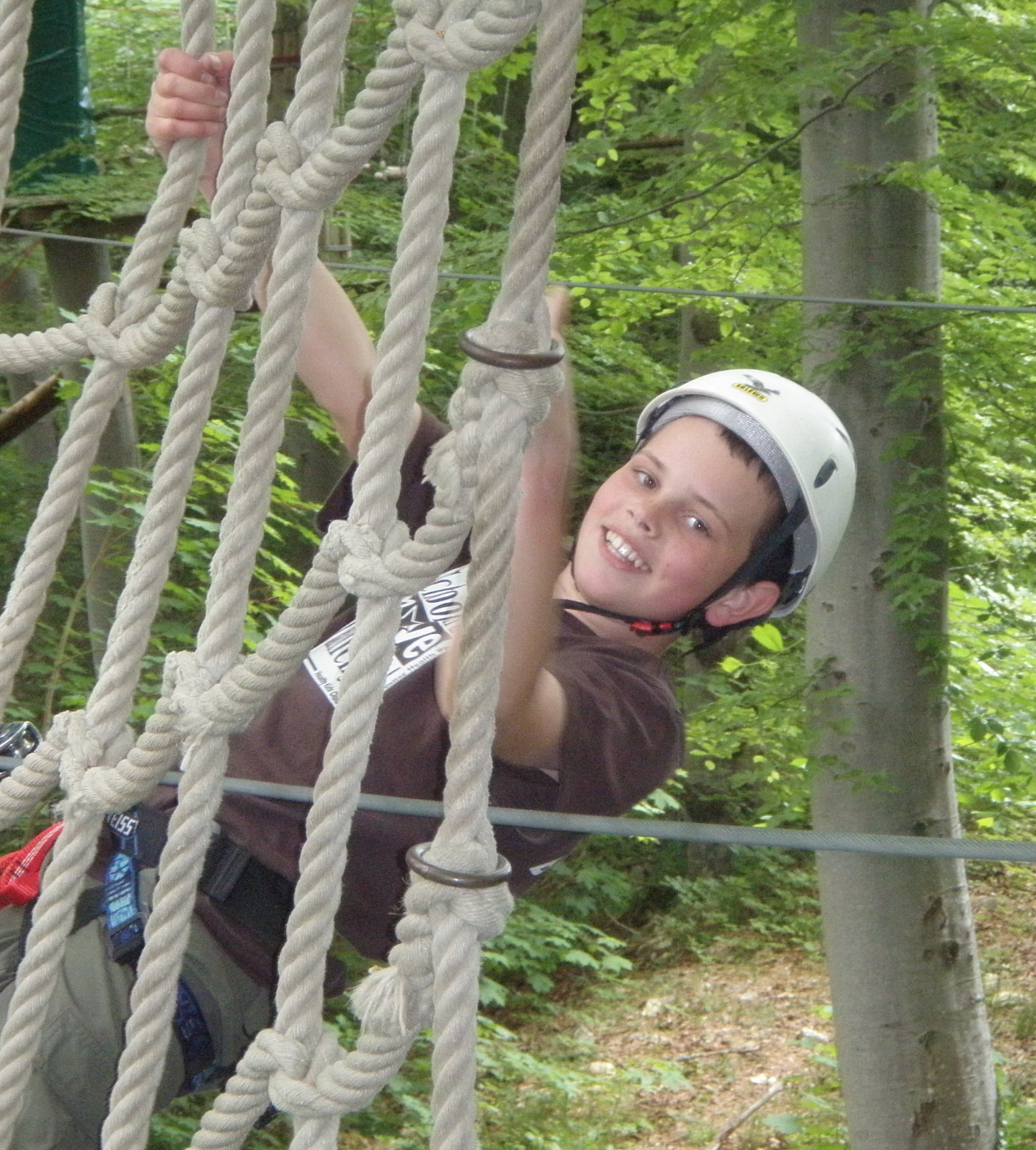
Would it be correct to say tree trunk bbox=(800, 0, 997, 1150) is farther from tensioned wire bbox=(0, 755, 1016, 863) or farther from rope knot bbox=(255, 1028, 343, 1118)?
rope knot bbox=(255, 1028, 343, 1118)

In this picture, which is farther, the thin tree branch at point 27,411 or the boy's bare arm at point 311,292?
the thin tree branch at point 27,411

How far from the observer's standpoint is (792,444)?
5.27ft

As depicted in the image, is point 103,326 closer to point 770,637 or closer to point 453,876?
point 453,876

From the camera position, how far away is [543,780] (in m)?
1.34

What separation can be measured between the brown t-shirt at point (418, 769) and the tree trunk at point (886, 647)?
65.1 inches

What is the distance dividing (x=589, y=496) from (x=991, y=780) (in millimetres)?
2749

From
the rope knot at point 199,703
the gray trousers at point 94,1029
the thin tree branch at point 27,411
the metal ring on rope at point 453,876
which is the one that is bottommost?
the gray trousers at point 94,1029

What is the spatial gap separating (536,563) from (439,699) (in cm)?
23

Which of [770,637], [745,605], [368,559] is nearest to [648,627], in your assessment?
[745,605]

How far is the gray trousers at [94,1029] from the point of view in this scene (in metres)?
1.40

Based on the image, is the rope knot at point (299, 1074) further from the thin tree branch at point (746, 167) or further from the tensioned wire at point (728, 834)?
the thin tree branch at point (746, 167)

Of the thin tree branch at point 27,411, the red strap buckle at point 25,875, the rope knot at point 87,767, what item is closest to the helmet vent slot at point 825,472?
the rope knot at point 87,767

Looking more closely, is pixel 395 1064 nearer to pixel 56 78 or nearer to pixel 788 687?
pixel 788 687

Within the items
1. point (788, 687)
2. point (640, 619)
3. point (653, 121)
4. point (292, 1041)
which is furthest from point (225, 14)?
point (292, 1041)
